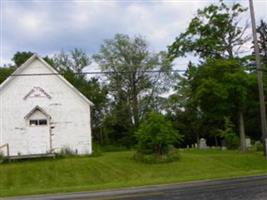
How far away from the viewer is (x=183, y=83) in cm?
4391

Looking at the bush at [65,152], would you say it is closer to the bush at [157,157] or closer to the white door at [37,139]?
the white door at [37,139]

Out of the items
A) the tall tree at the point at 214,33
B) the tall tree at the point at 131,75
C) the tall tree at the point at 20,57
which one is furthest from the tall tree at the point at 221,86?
the tall tree at the point at 20,57

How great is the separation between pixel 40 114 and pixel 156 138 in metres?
10.2

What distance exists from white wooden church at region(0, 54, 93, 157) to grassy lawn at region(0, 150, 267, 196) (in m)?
5.52

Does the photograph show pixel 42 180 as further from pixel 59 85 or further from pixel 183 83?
pixel 183 83

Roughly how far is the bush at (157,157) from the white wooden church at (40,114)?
23.7 ft

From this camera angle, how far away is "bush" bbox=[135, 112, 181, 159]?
106ft

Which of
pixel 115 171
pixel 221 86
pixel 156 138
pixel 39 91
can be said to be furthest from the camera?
pixel 39 91

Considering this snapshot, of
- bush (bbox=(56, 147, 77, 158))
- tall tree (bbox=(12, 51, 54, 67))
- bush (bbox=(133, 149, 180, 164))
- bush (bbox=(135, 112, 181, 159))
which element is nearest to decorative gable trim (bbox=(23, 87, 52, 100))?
bush (bbox=(56, 147, 77, 158))

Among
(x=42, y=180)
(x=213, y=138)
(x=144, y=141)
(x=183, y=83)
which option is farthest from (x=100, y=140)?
(x=42, y=180)

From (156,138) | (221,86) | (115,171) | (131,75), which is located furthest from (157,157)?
(131,75)

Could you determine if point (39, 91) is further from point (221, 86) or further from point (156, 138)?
point (221, 86)

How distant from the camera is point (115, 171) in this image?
28531 mm

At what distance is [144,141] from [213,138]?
41.0m
